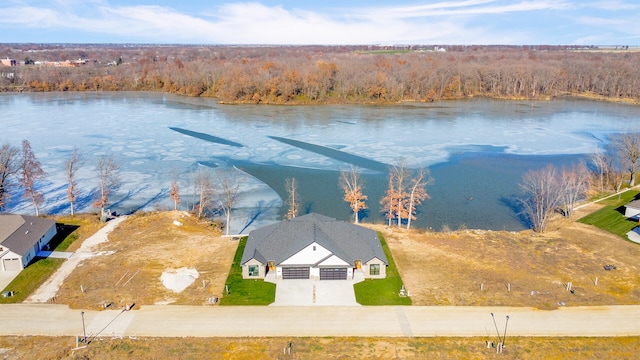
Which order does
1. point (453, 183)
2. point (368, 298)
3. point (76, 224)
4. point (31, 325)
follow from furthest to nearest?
point (453, 183) < point (76, 224) < point (368, 298) < point (31, 325)

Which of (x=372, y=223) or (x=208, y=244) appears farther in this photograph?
(x=372, y=223)

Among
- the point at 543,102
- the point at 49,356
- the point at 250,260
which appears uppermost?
the point at 543,102

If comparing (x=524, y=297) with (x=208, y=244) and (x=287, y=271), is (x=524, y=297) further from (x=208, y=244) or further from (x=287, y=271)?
(x=208, y=244)

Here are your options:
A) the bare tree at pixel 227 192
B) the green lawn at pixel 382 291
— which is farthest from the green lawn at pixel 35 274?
the green lawn at pixel 382 291

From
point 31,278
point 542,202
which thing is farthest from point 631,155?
point 31,278

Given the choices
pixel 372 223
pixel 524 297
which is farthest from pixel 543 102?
pixel 524 297

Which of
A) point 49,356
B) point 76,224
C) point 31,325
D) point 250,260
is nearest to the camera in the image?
point 49,356

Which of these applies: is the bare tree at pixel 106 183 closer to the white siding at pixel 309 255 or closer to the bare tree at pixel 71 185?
the bare tree at pixel 71 185
